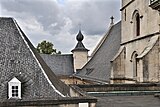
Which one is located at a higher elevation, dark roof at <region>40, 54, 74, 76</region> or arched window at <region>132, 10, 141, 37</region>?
arched window at <region>132, 10, 141, 37</region>

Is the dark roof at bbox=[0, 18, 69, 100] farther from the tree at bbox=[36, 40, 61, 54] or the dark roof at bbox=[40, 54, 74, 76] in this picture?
the tree at bbox=[36, 40, 61, 54]

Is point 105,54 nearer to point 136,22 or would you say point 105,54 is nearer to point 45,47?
point 136,22

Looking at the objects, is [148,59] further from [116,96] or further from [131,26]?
[116,96]

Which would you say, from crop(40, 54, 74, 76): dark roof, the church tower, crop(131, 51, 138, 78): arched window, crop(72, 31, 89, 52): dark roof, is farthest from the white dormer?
crop(72, 31, 89, 52): dark roof

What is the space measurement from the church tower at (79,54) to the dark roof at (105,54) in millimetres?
9697

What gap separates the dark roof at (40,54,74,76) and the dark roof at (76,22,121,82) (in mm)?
10732

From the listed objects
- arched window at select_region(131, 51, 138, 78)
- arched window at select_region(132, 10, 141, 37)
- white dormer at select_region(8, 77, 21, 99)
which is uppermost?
arched window at select_region(132, 10, 141, 37)

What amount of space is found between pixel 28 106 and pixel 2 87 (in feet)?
20.7

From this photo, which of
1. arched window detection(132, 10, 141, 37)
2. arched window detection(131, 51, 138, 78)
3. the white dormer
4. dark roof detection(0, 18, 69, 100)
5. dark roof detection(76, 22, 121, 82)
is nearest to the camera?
the white dormer

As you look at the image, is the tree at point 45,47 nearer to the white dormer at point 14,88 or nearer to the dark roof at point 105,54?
the dark roof at point 105,54

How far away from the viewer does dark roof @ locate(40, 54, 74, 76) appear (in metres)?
43.7

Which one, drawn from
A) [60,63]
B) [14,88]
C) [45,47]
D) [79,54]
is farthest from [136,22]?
Result: [45,47]

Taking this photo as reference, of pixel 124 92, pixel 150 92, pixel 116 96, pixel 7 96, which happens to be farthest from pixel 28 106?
pixel 7 96

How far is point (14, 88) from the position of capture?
40.5 feet
